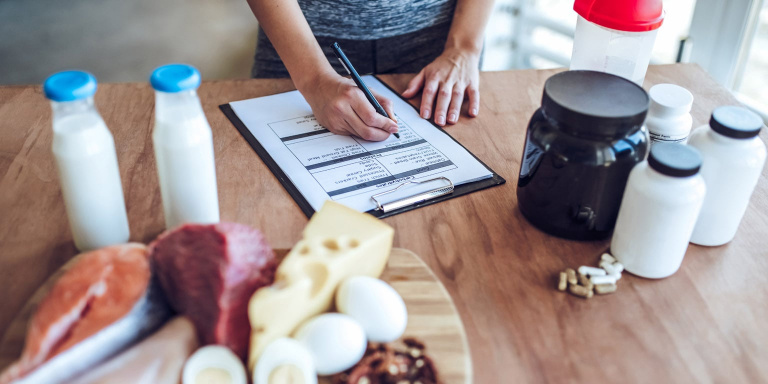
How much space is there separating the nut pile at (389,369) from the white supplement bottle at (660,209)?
1.11ft

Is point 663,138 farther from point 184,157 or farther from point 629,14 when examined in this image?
point 184,157

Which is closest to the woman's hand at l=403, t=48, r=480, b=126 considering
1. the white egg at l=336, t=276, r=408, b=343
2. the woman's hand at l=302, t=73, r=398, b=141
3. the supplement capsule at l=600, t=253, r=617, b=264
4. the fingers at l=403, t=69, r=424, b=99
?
the fingers at l=403, t=69, r=424, b=99

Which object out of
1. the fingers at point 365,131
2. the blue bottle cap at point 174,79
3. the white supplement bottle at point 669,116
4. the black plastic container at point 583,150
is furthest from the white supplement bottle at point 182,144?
the white supplement bottle at point 669,116

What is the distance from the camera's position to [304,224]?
2.93ft

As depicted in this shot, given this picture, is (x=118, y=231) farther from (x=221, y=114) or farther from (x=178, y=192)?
(x=221, y=114)

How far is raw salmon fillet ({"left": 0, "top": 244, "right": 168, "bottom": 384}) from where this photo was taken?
1.95 feet

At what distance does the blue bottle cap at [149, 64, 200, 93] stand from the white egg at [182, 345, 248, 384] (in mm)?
295

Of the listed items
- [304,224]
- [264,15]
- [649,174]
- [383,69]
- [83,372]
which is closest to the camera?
[83,372]

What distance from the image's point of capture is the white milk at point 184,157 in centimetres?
72

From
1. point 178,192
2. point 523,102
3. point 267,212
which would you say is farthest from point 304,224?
point 523,102

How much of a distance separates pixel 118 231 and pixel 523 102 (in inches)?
32.9

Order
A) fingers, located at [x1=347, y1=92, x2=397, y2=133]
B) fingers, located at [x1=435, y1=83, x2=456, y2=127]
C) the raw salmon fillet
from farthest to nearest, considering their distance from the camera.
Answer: fingers, located at [x1=435, y1=83, x2=456, y2=127] < fingers, located at [x1=347, y1=92, x2=397, y2=133] < the raw salmon fillet

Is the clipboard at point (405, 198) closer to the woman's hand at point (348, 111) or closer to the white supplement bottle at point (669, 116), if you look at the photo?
the woman's hand at point (348, 111)

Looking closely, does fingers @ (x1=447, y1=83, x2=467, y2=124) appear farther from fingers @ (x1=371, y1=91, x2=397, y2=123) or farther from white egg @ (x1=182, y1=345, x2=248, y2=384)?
white egg @ (x1=182, y1=345, x2=248, y2=384)
